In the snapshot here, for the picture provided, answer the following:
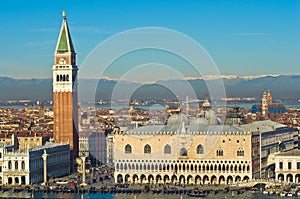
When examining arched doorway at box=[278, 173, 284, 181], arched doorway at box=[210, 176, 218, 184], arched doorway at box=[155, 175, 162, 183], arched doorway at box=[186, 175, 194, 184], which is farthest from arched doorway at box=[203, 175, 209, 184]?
arched doorway at box=[278, 173, 284, 181]

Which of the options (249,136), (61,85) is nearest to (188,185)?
(249,136)

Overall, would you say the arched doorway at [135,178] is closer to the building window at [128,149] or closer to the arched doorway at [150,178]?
the arched doorway at [150,178]

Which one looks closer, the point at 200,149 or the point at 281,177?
the point at 200,149

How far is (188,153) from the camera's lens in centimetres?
4575

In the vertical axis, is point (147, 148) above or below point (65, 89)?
below

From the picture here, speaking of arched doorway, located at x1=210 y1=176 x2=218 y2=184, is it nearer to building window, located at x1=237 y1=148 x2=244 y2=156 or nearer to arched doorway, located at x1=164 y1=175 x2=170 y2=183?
building window, located at x1=237 y1=148 x2=244 y2=156

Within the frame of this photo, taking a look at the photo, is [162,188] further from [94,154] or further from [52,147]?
[94,154]

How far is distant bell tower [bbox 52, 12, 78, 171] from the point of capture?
53031mm

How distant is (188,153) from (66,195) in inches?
290

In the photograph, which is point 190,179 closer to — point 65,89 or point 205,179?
point 205,179

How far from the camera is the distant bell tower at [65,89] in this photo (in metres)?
53.0

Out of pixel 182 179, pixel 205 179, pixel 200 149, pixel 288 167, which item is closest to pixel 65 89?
pixel 182 179

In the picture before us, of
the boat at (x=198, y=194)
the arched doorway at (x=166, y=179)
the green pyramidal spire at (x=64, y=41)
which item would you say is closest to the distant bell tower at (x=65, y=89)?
the green pyramidal spire at (x=64, y=41)

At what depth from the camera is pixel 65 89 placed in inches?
2100
